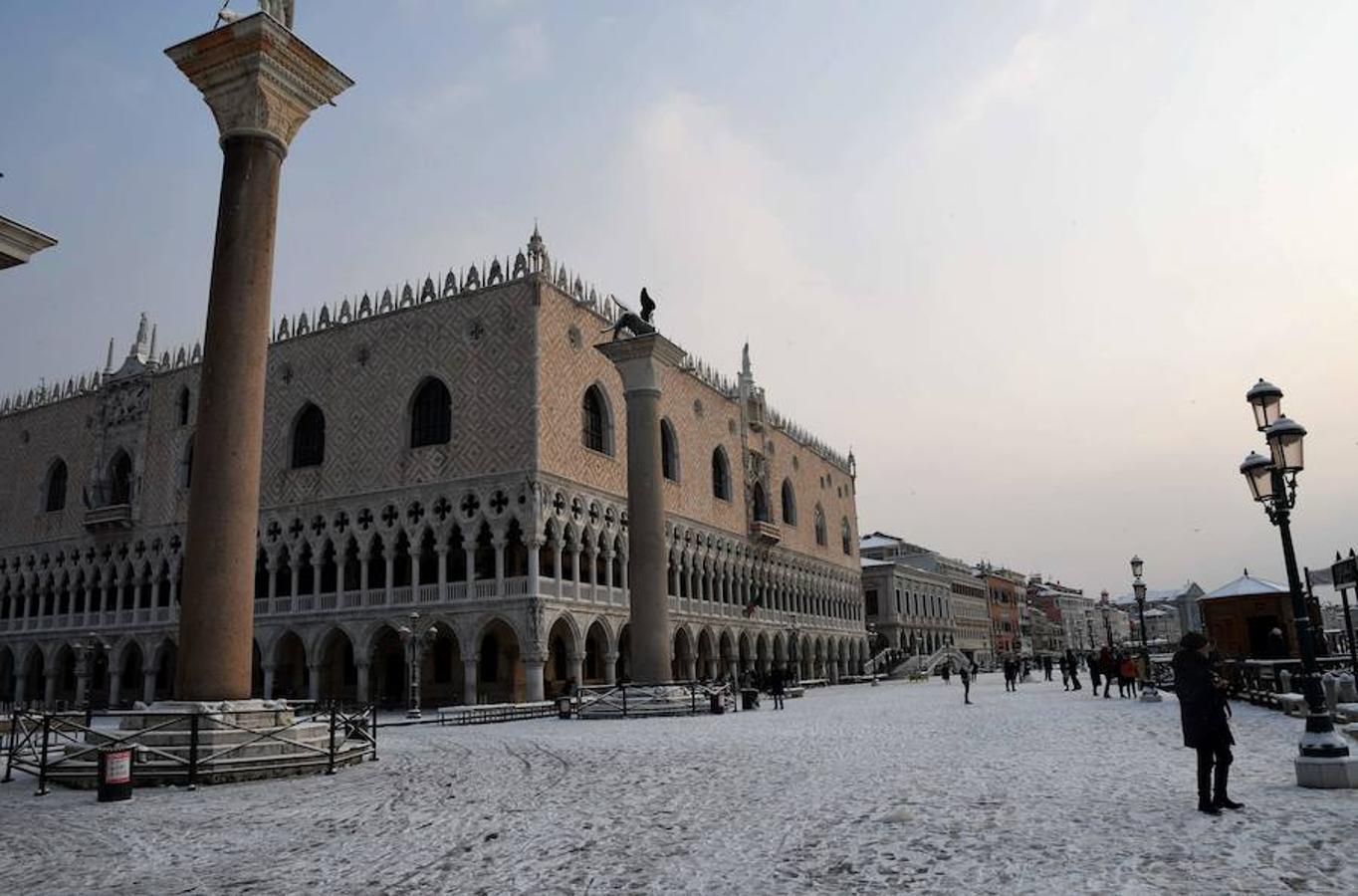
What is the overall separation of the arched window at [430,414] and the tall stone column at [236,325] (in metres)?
20.9

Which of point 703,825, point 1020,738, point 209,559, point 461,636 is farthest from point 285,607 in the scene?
point 703,825

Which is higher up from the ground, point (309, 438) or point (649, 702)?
point (309, 438)

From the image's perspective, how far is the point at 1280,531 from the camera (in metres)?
9.65

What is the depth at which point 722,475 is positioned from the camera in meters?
47.3

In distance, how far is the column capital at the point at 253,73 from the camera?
13.4m

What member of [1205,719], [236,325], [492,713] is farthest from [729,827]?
[492,713]

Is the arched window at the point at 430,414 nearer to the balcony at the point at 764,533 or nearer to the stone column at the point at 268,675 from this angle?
the stone column at the point at 268,675

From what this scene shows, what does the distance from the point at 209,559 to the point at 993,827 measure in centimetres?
956

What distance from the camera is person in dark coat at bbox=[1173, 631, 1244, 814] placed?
Result: 689 centimetres

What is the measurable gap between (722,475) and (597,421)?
12.1 m

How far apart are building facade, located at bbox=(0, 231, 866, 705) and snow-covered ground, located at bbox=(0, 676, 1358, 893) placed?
19084 millimetres

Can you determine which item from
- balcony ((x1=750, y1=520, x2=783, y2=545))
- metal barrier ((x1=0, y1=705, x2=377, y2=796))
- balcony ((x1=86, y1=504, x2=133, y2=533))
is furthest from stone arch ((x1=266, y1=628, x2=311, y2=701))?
metal barrier ((x1=0, y1=705, x2=377, y2=796))

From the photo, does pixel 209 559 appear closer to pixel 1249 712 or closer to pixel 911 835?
pixel 911 835

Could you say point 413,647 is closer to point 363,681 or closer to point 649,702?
point 363,681
